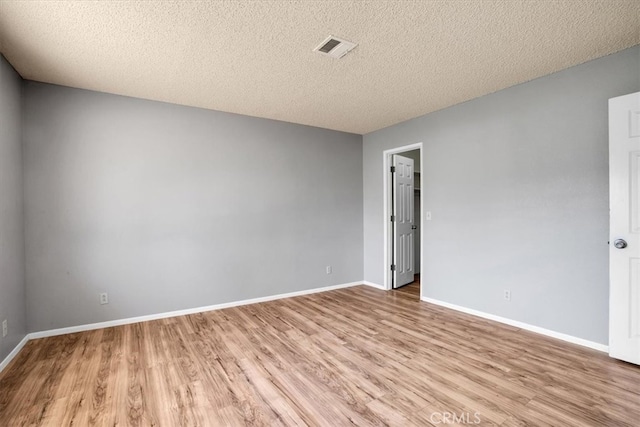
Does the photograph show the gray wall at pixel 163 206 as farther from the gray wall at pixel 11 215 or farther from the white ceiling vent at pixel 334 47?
the white ceiling vent at pixel 334 47

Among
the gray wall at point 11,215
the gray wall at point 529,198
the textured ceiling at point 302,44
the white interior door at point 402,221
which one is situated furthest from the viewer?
the white interior door at point 402,221

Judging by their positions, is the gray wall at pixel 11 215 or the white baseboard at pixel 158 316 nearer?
the gray wall at pixel 11 215

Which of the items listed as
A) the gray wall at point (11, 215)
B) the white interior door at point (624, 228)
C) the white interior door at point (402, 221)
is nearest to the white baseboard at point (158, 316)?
the gray wall at point (11, 215)

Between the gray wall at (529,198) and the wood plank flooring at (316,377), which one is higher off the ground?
the gray wall at (529,198)

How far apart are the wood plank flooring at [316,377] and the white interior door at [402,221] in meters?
1.55

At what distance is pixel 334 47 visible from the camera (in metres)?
2.33

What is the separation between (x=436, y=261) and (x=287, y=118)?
291cm

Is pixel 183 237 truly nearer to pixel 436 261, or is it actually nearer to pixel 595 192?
pixel 436 261

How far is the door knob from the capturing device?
2.30m

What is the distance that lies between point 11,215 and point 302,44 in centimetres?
296

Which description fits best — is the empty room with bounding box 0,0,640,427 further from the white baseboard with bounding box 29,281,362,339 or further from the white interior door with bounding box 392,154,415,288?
the white interior door with bounding box 392,154,415,288

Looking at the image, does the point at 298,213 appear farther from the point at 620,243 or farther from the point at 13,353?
the point at 620,243

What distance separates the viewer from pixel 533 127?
2941 millimetres

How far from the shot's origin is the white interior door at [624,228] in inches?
88.7
